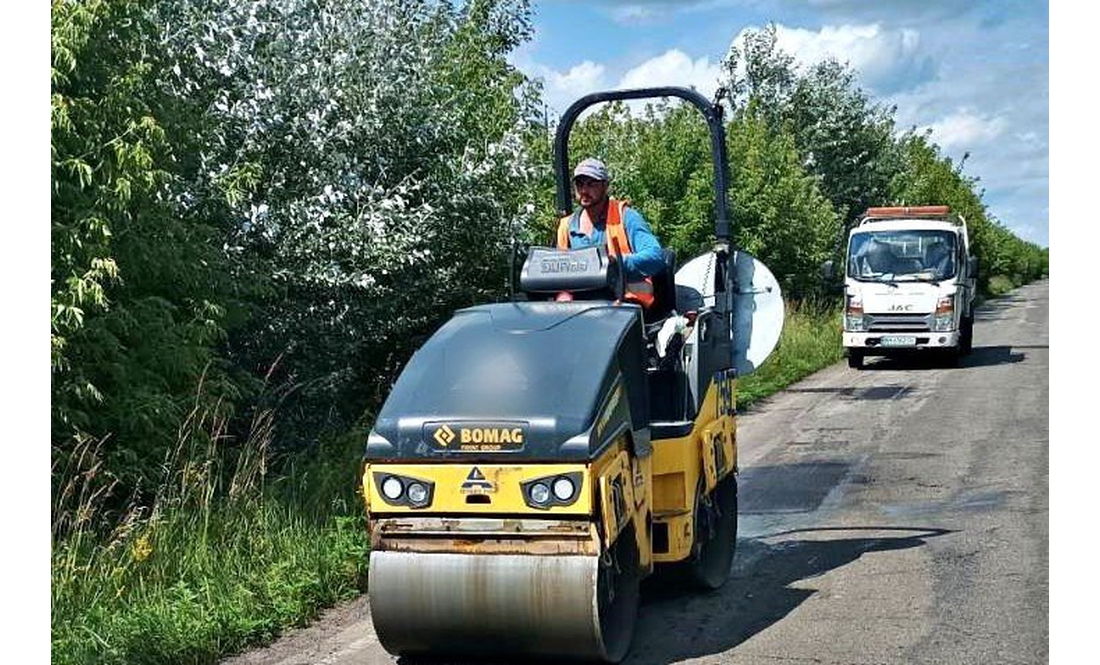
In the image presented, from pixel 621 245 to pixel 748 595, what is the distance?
201cm

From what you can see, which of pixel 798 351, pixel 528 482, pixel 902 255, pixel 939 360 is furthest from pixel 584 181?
pixel 939 360

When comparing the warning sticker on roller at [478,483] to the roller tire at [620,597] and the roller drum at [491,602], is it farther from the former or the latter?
the roller tire at [620,597]

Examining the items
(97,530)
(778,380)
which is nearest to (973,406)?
(778,380)

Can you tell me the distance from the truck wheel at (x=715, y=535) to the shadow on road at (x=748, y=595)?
10 centimetres

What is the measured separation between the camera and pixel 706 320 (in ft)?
25.2

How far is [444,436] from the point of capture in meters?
5.90

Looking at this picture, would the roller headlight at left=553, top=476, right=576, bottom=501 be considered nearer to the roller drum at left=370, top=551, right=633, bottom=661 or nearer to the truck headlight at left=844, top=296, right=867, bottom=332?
the roller drum at left=370, top=551, right=633, bottom=661

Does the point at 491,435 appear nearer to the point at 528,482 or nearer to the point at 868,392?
the point at 528,482

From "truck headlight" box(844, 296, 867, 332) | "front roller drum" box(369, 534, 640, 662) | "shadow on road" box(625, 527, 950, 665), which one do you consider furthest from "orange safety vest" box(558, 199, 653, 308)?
"truck headlight" box(844, 296, 867, 332)

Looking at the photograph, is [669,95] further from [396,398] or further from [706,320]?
[396,398]

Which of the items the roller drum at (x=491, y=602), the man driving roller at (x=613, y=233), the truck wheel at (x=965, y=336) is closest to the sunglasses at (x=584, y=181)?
the man driving roller at (x=613, y=233)

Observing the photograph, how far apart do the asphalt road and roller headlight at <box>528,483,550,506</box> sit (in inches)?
42.9

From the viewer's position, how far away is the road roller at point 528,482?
230 inches
